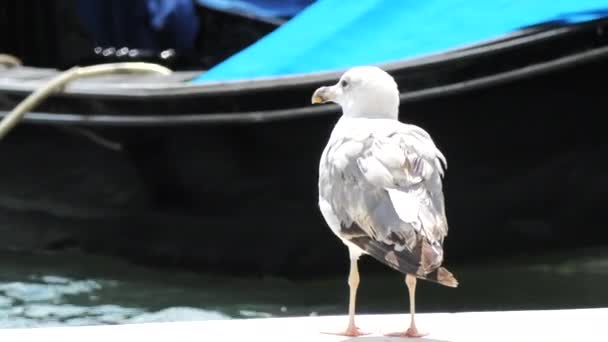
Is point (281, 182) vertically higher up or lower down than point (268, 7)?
lower down

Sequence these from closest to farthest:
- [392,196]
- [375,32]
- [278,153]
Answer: [392,196] → [278,153] → [375,32]

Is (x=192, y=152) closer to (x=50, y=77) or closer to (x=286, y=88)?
(x=286, y=88)

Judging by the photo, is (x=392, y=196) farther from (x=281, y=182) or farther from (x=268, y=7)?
(x=268, y=7)

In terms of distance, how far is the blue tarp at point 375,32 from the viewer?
4.22 m

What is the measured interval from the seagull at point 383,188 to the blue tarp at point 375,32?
1556 millimetres

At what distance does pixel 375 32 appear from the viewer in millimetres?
4453

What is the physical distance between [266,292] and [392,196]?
2.28 metres

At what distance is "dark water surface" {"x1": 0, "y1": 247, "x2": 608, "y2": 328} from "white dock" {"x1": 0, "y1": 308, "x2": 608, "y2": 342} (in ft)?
5.32

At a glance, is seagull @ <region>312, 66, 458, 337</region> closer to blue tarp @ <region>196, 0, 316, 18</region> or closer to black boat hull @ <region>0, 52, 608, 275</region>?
black boat hull @ <region>0, 52, 608, 275</region>

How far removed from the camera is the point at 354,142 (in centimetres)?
244

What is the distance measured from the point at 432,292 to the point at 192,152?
1016mm

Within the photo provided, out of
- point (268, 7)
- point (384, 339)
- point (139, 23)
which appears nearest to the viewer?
point (384, 339)

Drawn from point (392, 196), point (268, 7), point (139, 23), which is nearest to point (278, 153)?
point (268, 7)

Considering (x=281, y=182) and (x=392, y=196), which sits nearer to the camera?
(x=392, y=196)
